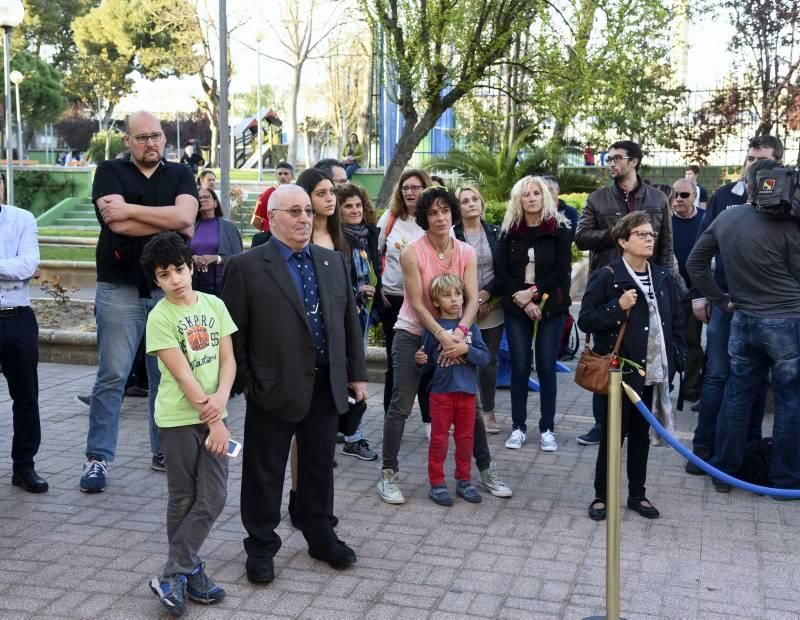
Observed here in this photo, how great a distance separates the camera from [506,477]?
6.68 meters

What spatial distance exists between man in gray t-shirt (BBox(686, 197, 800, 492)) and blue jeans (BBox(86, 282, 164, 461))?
3531 mm

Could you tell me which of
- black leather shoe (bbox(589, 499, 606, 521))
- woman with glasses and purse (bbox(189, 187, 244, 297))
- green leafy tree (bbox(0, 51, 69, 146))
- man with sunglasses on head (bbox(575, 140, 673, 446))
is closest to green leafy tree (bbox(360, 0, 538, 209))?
woman with glasses and purse (bbox(189, 187, 244, 297))

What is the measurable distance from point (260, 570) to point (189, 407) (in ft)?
2.84

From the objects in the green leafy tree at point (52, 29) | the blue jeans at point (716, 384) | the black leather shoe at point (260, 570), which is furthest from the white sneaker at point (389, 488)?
the green leafy tree at point (52, 29)

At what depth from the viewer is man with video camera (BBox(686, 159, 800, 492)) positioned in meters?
6.06

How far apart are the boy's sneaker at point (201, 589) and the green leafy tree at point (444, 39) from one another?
1137 centimetres

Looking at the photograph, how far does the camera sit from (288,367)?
15.7ft

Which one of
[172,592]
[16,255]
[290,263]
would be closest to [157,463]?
[16,255]

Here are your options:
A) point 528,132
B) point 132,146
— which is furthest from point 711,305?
point 528,132

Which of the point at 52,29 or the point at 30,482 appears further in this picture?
the point at 52,29

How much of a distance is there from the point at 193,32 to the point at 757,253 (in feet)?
130

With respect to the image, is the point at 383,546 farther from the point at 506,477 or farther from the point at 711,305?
the point at 711,305

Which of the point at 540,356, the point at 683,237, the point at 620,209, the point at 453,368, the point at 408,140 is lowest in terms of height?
the point at 540,356

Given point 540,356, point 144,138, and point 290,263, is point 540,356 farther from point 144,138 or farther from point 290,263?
point 144,138
